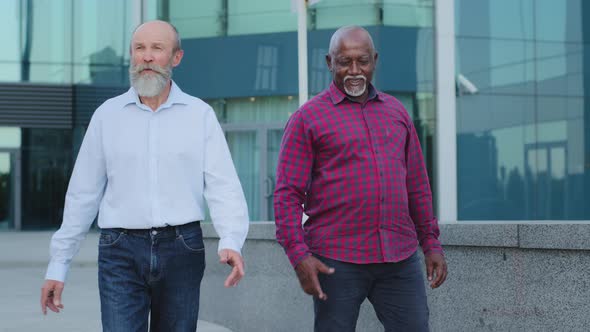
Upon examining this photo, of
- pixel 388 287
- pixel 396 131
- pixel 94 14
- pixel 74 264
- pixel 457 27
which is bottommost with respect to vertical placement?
pixel 74 264

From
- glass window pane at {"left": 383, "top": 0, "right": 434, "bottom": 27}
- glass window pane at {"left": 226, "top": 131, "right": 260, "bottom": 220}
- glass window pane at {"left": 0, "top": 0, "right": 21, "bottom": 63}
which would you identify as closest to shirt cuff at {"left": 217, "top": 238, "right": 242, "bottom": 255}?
glass window pane at {"left": 383, "top": 0, "right": 434, "bottom": 27}

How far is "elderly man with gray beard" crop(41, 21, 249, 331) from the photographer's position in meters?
3.46

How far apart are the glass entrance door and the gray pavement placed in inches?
415

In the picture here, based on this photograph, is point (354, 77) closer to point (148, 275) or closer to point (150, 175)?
point (150, 175)

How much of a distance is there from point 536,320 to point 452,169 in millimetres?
12612

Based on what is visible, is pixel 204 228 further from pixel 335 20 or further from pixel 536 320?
pixel 335 20

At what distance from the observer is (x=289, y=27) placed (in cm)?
1856

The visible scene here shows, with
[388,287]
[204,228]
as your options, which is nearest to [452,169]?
[204,228]

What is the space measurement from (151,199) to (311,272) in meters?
0.65

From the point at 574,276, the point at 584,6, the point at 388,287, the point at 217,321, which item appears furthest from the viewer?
the point at 584,6

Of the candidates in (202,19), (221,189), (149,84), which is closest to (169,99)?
(149,84)

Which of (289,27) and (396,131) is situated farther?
(289,27)

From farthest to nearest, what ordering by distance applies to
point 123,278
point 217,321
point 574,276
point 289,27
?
point 289,27
point 217,321
point 574,276
point 123,278

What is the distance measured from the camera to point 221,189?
3.59 meters
